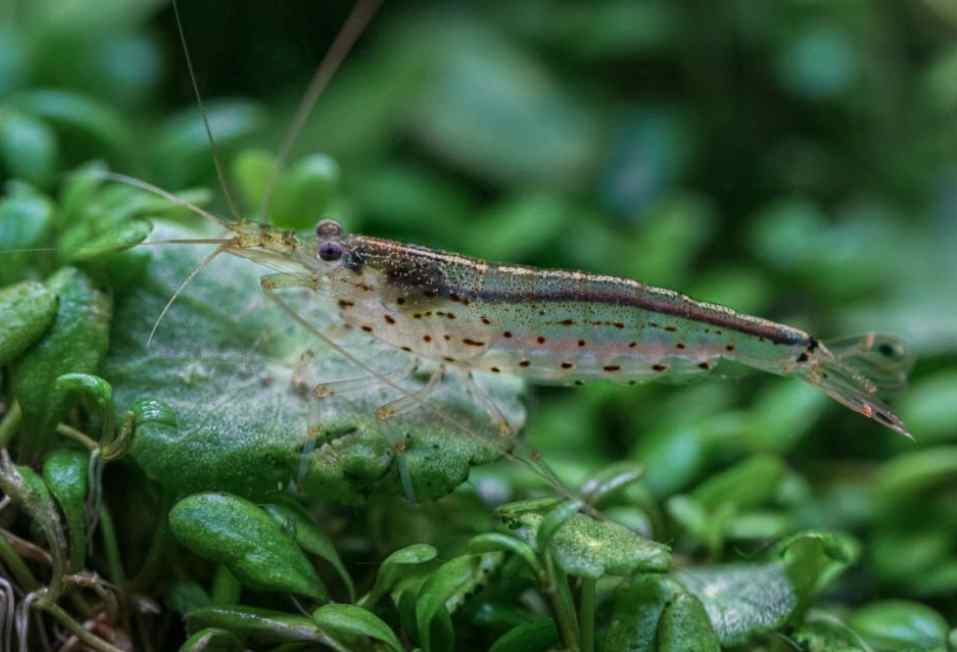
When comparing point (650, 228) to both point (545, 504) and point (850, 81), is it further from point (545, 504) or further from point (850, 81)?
point (545, 504)

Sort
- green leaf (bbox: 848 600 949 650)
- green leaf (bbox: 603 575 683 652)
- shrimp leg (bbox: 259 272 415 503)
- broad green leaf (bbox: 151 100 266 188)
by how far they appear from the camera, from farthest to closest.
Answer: broad green leaf (bbox: 151 100 266 188)
shrimp leg (bbox: 259 272 415 503)
green leaf (bbox: 848 600 949 650)
green leaf (bbox: 603 575 683 652)

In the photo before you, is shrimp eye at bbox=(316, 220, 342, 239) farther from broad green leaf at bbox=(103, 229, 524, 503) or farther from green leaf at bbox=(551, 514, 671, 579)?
green leaf at bbox=(551, 514, 671, 579)

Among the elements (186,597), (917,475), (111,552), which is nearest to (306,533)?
(186,597)

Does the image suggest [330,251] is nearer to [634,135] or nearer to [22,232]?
[22,232]

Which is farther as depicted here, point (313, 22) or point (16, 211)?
point (313, 22)

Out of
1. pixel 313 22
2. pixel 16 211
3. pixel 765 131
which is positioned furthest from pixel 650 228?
pixel 16 211

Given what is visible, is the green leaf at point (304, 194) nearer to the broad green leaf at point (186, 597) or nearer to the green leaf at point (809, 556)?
the broad green leaf at point (186, 597)

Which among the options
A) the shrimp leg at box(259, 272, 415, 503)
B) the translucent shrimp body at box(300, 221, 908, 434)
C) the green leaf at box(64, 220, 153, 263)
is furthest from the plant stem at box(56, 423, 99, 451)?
the translucent shrimp body at box(300, 221, 908, 434)
